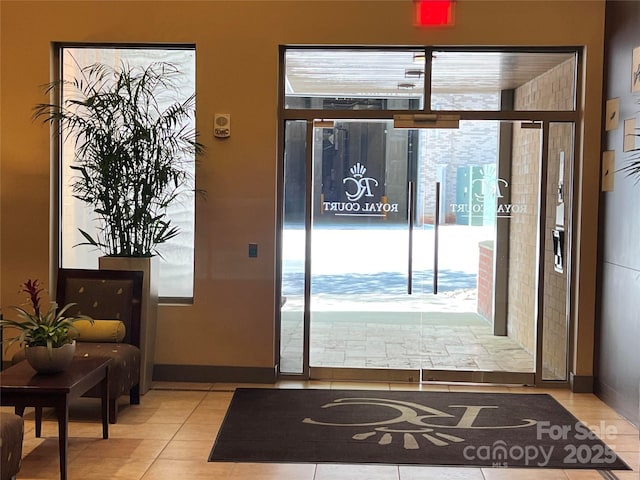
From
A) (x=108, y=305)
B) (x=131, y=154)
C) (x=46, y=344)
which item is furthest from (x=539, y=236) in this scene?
(x=46, y=344)

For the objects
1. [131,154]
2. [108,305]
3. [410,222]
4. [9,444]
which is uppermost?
[131,154]

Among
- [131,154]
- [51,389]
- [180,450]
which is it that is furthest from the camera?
[131,154]

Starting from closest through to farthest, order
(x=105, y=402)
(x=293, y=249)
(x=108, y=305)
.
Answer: (x=105, y=402) < (x=108, y=305) < (x=293, y=249)

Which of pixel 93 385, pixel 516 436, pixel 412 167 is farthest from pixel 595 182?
pixel 93 385

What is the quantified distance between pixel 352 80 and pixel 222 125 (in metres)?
1.17

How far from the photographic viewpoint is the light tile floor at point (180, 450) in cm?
416

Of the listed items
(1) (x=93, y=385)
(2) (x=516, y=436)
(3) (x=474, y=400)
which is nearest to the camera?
(1) (x=93, y=385)

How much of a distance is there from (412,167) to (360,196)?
1.65ft

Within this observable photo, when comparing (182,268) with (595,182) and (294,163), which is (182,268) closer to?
(294,163)

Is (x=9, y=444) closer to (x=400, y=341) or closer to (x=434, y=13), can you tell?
(x=400, y=341)

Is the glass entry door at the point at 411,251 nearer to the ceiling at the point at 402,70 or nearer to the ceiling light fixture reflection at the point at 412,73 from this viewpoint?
the ceiling at the point at 402,70

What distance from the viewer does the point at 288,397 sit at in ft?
18.8

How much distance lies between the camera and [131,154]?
5.64 metres

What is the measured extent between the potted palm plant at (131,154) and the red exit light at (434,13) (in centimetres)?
201
